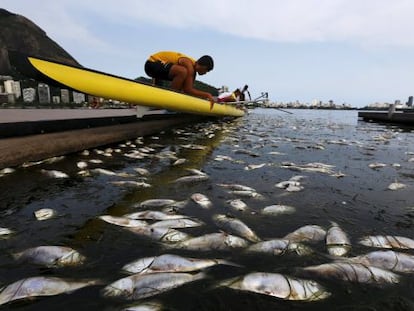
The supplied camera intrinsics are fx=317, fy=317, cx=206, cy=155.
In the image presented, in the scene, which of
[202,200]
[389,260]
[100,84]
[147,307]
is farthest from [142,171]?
[389,260]

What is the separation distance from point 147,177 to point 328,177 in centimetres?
362

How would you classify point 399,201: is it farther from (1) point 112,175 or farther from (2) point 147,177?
(1) point 112,175

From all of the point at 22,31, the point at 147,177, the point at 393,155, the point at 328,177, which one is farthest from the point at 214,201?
the point at 22,31

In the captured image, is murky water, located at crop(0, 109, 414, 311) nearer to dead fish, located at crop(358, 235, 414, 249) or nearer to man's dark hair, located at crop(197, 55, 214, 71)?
dead fish, located at crop(358, 235, 414, 249)

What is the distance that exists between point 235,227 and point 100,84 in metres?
5.64

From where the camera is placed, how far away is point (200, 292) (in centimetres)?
260

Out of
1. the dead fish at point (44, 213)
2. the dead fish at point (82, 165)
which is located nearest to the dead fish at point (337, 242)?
the dead fish at point (44, 213)

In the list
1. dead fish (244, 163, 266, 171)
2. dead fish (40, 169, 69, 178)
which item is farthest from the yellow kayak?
dead fish (244, 163, 266, 171)

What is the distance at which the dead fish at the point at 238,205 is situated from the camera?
14.5 ft

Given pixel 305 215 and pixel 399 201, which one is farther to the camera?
pixel 399 201

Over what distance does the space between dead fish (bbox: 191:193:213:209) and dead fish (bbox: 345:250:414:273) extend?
1993mm

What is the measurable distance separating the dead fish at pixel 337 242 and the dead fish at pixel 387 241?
183 millimetres

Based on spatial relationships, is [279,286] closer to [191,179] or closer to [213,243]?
[213,243]

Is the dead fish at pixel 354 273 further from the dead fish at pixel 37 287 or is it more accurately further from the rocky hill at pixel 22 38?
the rocky hill at pixel 22 38
